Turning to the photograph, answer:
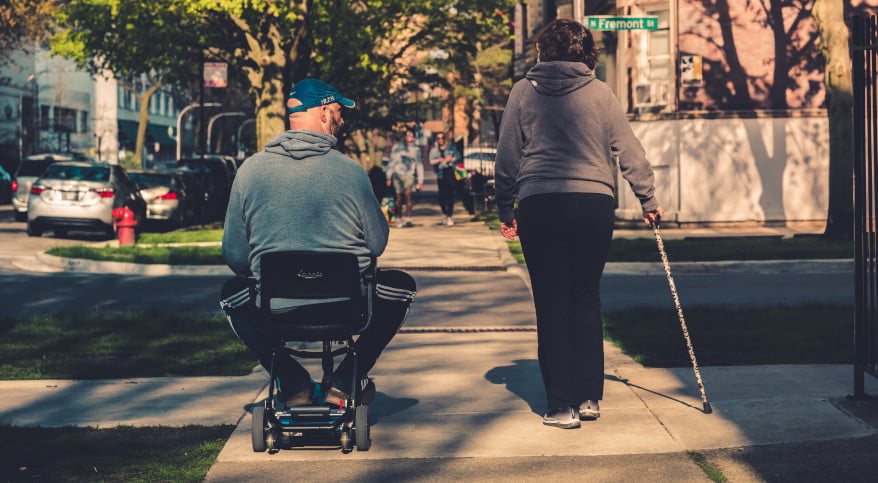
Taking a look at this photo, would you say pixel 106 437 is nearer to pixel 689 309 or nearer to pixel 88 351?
pixel 88 351

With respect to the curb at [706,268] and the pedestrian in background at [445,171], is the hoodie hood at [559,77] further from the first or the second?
the pedestrian in background at [445,171]

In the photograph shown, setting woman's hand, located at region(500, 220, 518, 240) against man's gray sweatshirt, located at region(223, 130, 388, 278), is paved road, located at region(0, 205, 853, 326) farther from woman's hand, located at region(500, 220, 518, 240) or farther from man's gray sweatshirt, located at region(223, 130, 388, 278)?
man's gray sweatshirt, located at region(223, 130, 388, 278)

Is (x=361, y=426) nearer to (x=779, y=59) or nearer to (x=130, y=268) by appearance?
(x=130, y=268)

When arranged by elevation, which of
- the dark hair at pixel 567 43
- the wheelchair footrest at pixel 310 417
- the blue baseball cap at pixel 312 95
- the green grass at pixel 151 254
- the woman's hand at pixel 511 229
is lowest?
the wheelchair footrest at pixel 310 417

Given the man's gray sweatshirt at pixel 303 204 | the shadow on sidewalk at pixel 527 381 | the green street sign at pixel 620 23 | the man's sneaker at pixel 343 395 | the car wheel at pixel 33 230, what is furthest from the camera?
the car wheel at pixel 33 230

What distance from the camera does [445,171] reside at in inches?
926

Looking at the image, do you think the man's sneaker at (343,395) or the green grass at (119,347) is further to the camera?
the green grass at (119,347)

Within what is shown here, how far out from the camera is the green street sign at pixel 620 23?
17578mm

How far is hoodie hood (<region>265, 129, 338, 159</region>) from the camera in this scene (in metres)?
5.45

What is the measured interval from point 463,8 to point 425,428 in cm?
3046

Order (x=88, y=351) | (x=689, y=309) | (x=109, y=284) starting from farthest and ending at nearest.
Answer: (x=109, y=284)
(x=689, y=309)
(x=88, y=351)

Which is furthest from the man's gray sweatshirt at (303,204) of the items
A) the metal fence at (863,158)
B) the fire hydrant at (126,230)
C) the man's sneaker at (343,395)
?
the fire hydrant at (126,230)

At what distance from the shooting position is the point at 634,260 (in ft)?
52.1

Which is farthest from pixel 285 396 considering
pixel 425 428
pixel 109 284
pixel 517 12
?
pixel 517 12
